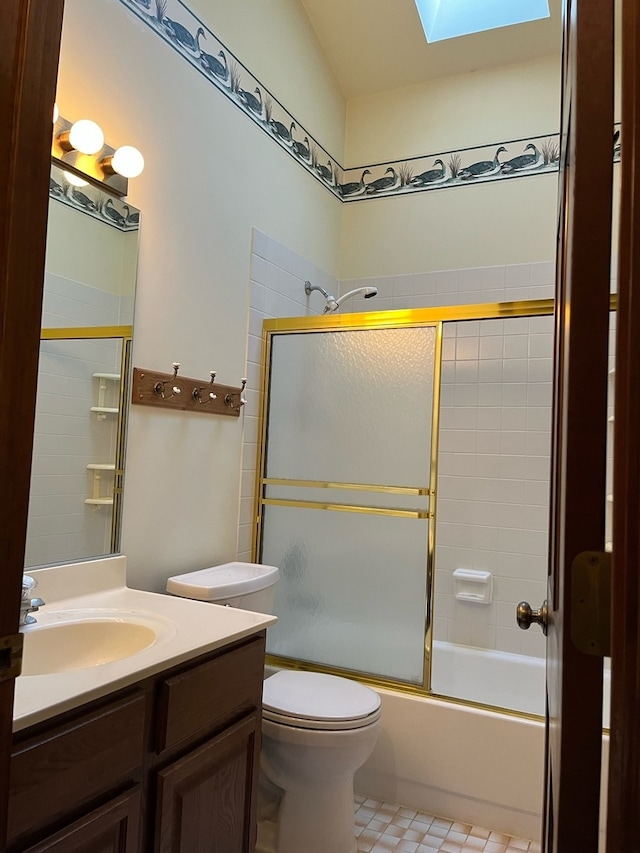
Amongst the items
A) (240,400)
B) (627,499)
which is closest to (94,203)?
(240,400)

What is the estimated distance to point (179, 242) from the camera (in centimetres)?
214

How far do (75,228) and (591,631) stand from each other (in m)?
1.63

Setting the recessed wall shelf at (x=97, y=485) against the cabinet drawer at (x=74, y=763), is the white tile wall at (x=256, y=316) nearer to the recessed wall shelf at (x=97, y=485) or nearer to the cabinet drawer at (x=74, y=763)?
the recessed wall shelf at (x=97, y=485)

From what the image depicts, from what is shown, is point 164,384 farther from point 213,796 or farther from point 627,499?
point 627,499

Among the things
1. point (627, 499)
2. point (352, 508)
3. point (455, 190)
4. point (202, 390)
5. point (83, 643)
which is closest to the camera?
point (627, 499)

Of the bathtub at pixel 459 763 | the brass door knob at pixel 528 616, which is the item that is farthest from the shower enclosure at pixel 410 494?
the brass door knob at pixel 528 616

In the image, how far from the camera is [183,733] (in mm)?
1335

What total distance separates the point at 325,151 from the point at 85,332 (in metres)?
2.00

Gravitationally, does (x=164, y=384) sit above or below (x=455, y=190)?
below

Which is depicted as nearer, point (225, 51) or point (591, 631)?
point (591, 631)

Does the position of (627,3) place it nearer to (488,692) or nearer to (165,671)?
(165,671)

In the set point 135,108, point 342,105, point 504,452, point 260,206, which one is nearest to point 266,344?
point 260,206

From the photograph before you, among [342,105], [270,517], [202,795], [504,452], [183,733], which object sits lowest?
[202,795]

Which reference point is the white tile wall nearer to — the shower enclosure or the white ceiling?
the shower enclosure
